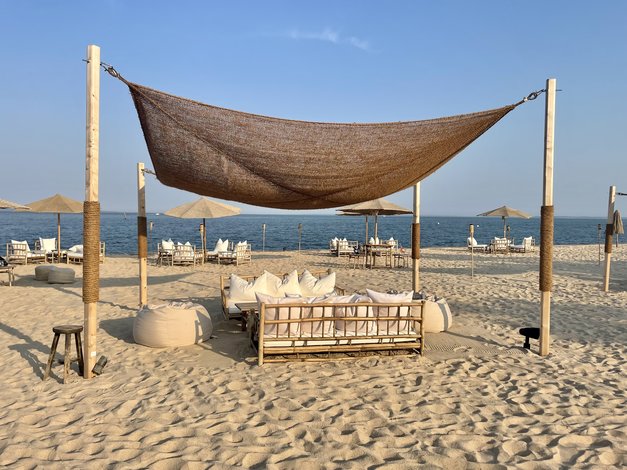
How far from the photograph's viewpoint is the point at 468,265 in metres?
14.4

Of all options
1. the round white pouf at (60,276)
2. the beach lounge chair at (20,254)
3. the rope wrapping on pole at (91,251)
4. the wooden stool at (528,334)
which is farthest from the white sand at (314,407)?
the beach lounge chair at (20,254)

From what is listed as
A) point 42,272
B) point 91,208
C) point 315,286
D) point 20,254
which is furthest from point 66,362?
point 20,254

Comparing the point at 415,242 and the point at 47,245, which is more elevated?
the point at 415,242

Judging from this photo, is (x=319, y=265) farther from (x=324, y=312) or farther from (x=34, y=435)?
(x=34, y=435)

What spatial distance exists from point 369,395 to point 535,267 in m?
11.8

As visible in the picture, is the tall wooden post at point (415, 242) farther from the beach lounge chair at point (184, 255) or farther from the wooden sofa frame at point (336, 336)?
the beach lounge chair at point (184, 255)

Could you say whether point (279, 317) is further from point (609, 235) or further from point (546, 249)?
point (609, 235)

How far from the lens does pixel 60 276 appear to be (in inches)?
376

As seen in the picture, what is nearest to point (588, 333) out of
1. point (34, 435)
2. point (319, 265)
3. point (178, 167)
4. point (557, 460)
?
point (557, 460)

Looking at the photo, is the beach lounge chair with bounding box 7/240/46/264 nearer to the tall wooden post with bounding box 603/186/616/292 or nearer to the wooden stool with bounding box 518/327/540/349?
the wooden stool with bounding box 518/327/540/349

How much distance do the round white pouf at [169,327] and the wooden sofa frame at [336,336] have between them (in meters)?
0.84

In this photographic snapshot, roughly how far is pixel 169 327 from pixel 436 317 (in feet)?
11.9

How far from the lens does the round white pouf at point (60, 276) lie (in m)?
9.52

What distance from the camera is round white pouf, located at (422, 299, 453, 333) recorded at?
571 cm
